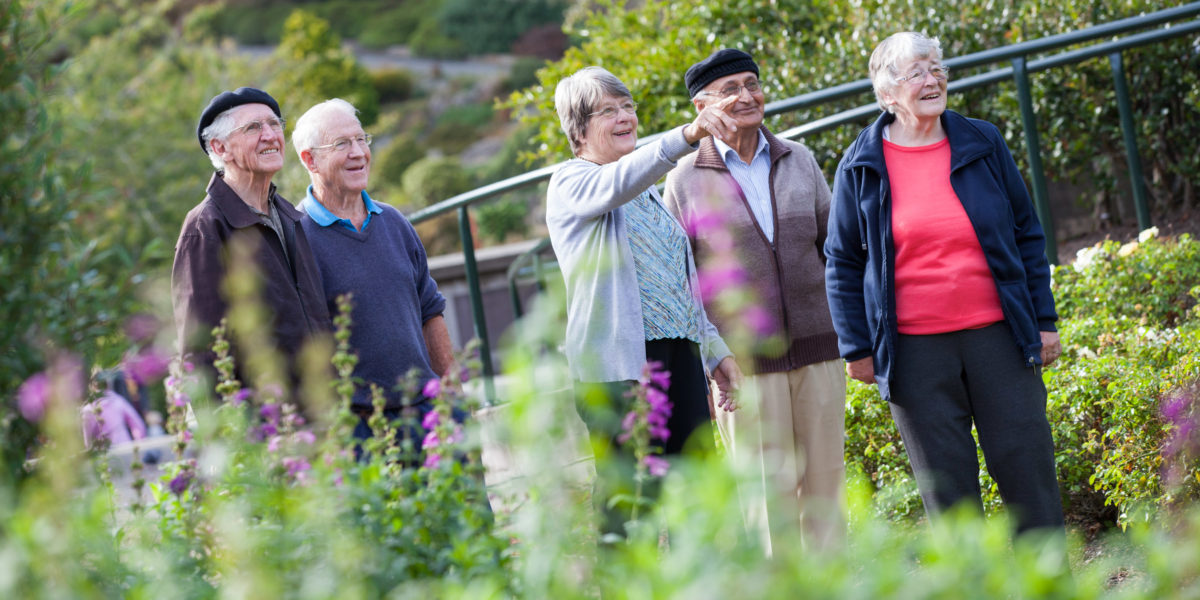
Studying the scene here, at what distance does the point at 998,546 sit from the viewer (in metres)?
1.46

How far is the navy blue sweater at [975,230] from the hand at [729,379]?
1.14ft

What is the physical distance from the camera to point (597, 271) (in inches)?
118

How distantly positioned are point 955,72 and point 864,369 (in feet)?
14.2

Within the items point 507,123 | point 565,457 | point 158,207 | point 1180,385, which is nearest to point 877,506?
point 1180,385

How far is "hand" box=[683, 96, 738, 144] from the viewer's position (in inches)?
103

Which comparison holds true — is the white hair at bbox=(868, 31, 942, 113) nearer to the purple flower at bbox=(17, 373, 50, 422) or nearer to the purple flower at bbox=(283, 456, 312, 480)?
the purple flower at bbox=(283, 456, 312, 480)

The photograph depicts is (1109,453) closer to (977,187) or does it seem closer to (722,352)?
(977,187)

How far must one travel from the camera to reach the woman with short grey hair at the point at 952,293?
287cm

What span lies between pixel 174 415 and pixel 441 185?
20064mm

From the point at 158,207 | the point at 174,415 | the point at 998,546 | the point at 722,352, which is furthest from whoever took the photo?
the point at 158,207

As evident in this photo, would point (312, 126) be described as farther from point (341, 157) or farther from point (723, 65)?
point (723, 65)

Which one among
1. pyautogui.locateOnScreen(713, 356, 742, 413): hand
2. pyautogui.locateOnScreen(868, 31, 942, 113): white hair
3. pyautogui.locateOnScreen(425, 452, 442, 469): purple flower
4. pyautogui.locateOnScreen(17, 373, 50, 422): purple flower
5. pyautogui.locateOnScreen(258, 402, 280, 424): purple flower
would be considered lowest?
pyautogui.locateOnScreen(713, 356, 742, 413): hand

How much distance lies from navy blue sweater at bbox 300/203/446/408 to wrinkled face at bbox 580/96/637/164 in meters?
0.61

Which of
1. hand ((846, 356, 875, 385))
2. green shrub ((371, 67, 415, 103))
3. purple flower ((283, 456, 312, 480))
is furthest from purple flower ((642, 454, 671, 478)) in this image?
green shrub ((371, 67, 415, 103))
